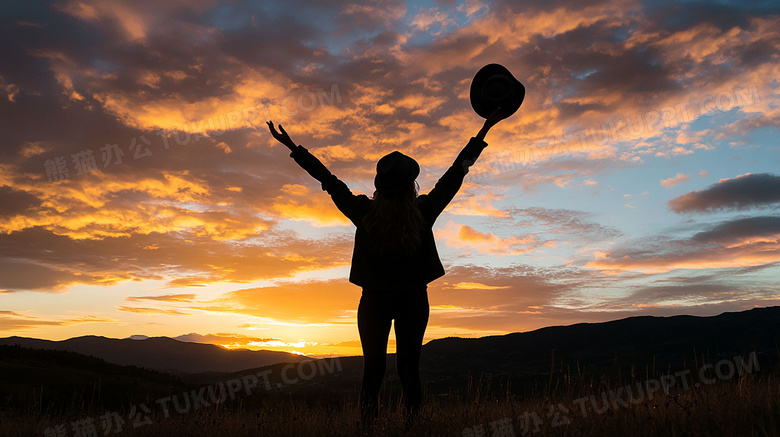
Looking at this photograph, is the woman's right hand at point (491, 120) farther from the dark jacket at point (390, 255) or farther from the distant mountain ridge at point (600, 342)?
the distant mountain ridge at point (600, 342)

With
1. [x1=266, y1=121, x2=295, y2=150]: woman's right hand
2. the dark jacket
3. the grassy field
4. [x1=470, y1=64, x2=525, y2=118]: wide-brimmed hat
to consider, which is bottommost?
the grassy field

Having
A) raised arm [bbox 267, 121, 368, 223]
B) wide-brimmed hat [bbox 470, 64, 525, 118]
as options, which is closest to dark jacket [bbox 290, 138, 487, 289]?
raised arm [bbox 267, 121, 368, 223]

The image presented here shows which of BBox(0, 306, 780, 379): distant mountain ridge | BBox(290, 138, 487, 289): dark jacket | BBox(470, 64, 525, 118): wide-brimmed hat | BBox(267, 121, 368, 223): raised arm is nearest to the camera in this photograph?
BBox(290, 138, 487, 289): dark jacket

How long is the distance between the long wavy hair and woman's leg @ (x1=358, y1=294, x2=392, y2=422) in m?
0.51

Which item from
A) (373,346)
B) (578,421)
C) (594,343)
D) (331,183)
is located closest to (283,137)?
(331,183)

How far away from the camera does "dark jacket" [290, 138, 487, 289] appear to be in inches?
171

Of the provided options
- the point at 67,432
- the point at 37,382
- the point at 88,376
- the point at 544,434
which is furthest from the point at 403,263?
the point at 88,376

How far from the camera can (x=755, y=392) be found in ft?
15.9

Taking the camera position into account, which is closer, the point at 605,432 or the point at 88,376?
the point at 605,432

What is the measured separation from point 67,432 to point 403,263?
4.64m

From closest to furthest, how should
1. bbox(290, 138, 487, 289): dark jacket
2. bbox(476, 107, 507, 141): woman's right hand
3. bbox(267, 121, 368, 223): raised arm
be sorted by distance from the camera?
bbox(290, 138, 487, 289): dark jacket → bbox(267, 121, 368, 223): raised arm → bbox(476, 107, 507, 141): woman's right hand

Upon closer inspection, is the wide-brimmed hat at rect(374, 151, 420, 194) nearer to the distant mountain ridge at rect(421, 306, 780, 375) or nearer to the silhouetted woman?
the silhouetted woman

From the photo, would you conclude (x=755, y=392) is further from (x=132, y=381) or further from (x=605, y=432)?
(x=132, y=381)

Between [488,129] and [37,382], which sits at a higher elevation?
[488,129]
